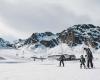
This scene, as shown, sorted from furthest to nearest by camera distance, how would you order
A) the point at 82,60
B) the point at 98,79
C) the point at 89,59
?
the point at 82,60, the point at 89,59, the point at 98,79

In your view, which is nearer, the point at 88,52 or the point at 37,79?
the point at 37,79

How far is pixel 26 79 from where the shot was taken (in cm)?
1258

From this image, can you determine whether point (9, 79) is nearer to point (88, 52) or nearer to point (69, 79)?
point (69, 79)

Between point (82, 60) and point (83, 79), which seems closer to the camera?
point (83, 79)

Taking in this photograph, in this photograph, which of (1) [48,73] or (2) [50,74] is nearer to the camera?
(2) [50,74]

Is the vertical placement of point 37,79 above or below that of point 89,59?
below

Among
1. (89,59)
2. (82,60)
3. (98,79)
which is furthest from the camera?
(82,60)

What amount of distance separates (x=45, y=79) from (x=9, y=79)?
1.76 m

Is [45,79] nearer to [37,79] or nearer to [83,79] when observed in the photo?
[37,79]

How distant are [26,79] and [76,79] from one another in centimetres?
246

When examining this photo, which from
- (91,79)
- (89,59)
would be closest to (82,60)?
(89,59)

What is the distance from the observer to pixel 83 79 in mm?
12156

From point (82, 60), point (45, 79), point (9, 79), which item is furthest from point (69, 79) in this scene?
point (82, 60)

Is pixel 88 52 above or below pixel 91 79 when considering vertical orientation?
above
